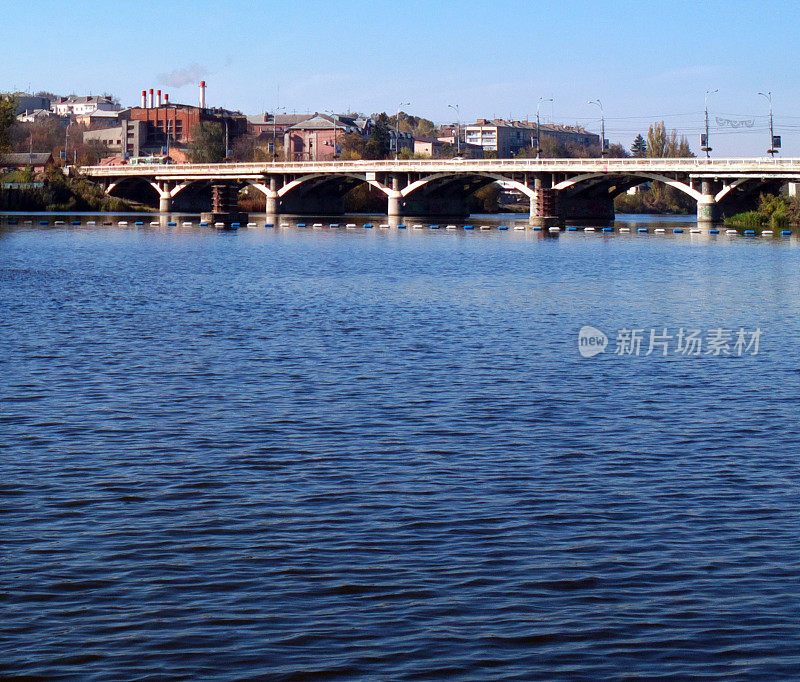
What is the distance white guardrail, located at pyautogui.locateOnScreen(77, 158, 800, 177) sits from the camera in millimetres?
87688

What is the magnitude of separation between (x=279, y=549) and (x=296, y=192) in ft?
388

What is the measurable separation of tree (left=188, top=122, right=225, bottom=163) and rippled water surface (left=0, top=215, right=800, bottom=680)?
138 metres

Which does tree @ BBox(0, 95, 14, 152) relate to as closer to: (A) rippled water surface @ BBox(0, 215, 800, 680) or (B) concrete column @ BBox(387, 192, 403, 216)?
(B) concrete column @ BBox(387, 192, 403, 216)

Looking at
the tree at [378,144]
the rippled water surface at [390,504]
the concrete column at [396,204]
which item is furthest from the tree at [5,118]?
the rippled water surface at [390,504]

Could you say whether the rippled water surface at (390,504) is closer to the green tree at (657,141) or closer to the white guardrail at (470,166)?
the white guardrail at (470,166)

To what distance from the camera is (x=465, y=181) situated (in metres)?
116

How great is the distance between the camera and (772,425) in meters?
14.6

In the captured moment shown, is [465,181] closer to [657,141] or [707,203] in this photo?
[707,203]

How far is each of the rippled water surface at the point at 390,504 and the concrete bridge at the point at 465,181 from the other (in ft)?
226

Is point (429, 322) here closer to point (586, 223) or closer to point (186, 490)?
point (186, 490)

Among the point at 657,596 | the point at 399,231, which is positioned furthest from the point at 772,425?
the point at 399,231

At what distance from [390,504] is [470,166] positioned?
9395cm

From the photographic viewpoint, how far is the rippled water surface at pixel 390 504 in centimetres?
755

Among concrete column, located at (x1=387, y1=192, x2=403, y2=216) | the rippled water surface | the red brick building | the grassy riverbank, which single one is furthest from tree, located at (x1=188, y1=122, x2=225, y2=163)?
the rippled water surface
